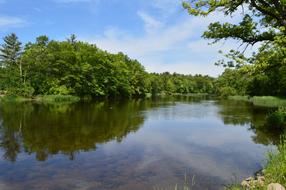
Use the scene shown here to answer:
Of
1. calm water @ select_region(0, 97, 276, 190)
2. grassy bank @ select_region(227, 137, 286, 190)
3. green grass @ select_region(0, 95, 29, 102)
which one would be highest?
green grass @ select_region(0, 95, 29, 102)

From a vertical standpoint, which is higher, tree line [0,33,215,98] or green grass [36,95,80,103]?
tree line [0,33,215,98]

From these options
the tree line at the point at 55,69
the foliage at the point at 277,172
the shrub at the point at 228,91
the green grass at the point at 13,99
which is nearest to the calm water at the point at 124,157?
the foliage at the point at 277,172

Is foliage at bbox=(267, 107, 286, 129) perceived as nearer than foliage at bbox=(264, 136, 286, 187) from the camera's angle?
No

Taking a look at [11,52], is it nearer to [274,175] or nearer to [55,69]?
[55,69]

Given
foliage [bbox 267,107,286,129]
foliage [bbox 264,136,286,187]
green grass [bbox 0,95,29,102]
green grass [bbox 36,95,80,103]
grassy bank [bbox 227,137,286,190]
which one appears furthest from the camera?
green grass [bbox 36,95,80,103]

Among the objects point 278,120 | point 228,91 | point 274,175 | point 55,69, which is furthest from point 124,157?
point 228,91

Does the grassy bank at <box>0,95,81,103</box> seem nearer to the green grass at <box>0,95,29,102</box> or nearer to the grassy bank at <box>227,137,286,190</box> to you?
the green grass at <box>0,95,29,102</box>

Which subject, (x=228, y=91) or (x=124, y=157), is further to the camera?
(x=228, y=91)

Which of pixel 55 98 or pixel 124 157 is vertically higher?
pixel 55 98

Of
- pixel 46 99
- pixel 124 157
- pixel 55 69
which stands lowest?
pixel 124 157

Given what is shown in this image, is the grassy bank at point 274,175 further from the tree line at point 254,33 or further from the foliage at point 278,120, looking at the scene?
the foliage at point 278,120

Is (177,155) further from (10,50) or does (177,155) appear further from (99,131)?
(10,50)

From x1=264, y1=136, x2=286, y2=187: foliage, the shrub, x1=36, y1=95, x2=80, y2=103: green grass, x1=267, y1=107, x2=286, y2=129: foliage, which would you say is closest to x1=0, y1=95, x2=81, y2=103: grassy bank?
x1=36, y1=95, x2=80, y2=103: green grass

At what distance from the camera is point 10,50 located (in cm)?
5044
